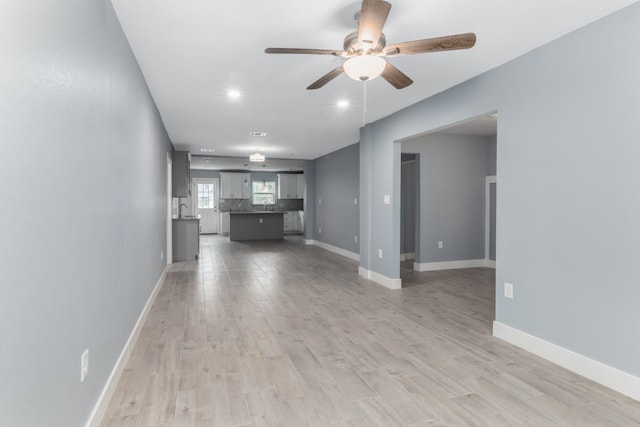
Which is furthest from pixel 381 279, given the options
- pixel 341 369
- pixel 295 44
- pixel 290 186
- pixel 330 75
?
pixel 290 186

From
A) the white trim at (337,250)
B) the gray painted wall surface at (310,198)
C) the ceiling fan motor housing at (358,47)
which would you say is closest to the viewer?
the ceiling fan motor housing at (358,47)

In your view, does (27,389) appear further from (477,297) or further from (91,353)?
(477,297)

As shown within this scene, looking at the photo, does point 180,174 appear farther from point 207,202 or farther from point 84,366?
point 84,366

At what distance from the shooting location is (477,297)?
4484 millimetres

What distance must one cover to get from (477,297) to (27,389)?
448 centimetres

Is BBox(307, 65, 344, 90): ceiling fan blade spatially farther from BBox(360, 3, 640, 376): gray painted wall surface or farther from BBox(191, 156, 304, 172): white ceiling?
BBox(191, 156, 304, 172): white ceiling

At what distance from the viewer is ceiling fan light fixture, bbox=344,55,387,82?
219cm

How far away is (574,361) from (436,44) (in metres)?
2.40

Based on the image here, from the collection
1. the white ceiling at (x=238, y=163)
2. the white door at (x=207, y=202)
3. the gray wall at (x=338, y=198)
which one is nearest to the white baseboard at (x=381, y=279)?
the gray wall at (x=338, y=198)

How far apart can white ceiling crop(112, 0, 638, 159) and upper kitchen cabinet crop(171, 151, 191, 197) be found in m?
2.67

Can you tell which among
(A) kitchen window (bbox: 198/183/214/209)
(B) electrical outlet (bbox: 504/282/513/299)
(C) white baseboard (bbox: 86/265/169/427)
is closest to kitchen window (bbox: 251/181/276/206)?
(A) kitchen window (bbox: 198/183/214/209)

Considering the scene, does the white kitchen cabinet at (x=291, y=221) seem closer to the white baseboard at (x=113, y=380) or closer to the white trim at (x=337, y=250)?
the white trim at (x=337, y=250)

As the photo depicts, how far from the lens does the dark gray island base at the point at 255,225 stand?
1094 cm

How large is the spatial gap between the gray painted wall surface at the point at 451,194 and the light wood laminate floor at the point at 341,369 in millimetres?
1851
